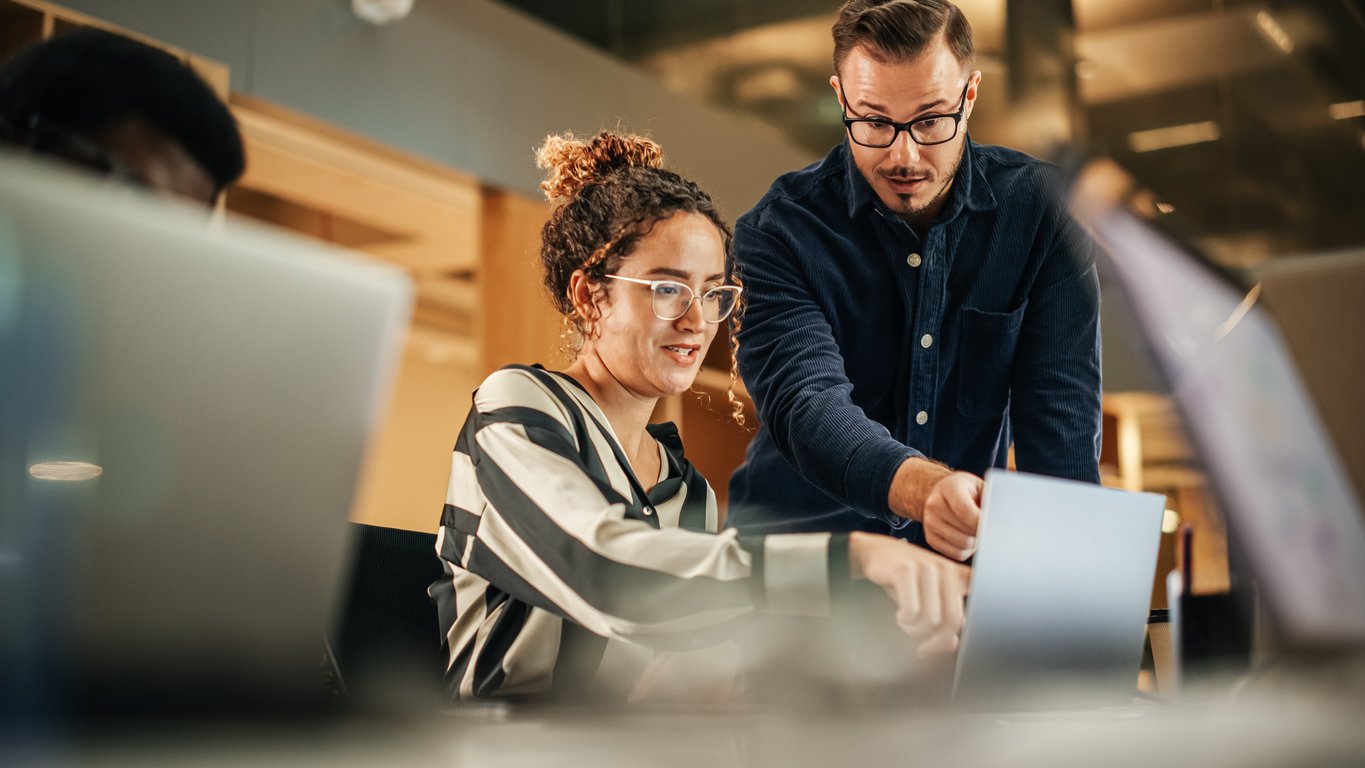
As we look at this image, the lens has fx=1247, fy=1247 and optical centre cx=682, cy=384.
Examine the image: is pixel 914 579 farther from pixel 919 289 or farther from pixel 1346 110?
pixel 1346 110

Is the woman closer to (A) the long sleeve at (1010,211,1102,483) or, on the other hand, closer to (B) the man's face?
(B) the man's face

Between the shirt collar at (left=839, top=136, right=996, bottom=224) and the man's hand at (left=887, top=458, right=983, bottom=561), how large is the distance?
539mm

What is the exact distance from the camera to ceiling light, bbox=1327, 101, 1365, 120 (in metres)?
5.40

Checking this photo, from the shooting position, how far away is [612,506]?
1.02m

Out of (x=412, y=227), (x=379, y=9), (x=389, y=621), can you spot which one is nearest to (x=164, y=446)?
(x=389, y=621)

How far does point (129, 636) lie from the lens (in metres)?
0.48

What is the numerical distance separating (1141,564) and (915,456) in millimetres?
474

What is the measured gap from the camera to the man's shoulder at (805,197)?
184 cm

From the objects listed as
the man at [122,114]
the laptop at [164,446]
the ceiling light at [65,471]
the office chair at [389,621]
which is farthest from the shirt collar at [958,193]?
the ceiling light at [65,471]

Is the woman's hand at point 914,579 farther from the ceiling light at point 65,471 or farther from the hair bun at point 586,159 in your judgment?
the hair bun at point 586,159

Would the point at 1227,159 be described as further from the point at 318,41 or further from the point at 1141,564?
the point at 1141,564

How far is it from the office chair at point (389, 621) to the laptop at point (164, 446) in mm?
694

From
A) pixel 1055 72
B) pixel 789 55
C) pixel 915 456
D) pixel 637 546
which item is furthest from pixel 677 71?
pixel 637 546

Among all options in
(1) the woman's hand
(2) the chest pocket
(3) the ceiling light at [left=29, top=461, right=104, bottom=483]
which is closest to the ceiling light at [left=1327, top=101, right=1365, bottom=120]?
(2) the chest pocket
